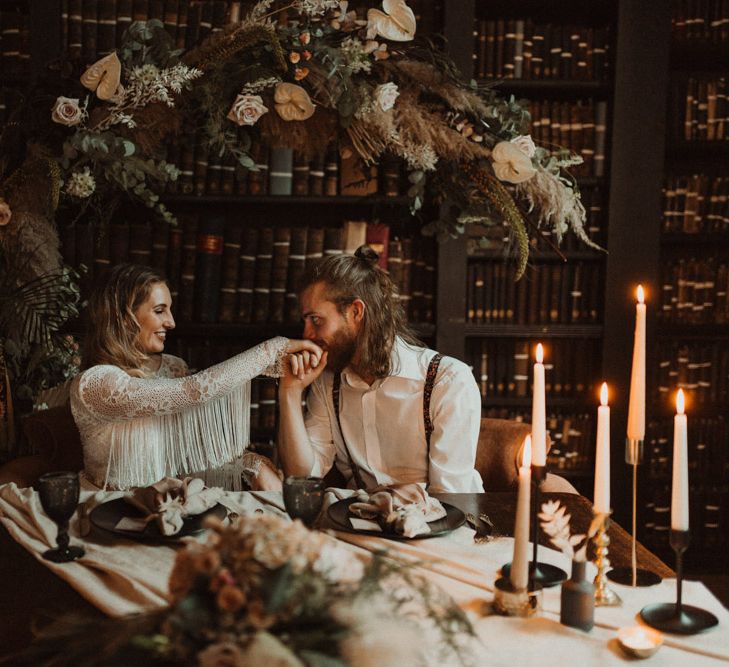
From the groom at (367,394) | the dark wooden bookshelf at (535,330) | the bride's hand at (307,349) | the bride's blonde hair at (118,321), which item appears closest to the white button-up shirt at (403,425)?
the groom at (367,394)

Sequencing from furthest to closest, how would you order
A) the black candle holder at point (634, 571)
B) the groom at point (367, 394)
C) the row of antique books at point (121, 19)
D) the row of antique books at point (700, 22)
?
the row of antique books at point (700, 22)
the row of antique books at point (121, 19)
the groom at point (367, 394)
the black candle holder at point (634, 571)

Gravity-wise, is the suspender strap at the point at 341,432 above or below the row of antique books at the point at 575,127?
below

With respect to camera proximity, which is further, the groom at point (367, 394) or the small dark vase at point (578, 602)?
the groom at point (367, 394)

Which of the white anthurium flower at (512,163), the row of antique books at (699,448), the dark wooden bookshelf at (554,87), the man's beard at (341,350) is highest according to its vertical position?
the dark wooden bookshelf at (554,87)

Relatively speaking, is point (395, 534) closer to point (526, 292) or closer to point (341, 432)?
point (341, 432)

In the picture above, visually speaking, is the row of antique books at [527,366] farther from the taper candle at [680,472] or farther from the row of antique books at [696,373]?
the taper candle at [680,472]

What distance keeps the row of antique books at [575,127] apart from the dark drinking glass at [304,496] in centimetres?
213

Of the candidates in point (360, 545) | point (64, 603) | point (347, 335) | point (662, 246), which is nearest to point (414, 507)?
point (360, 545)

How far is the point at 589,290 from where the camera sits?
2898 millimetres

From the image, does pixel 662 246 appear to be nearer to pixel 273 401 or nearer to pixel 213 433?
pixel 273 401

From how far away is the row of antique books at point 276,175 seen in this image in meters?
2.76

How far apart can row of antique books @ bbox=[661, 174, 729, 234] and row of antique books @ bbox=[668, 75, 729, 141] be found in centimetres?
18

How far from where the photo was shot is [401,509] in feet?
4.23

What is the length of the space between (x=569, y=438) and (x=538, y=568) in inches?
74.0
